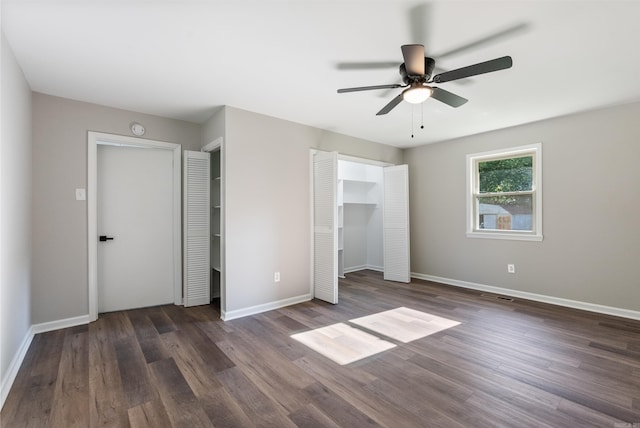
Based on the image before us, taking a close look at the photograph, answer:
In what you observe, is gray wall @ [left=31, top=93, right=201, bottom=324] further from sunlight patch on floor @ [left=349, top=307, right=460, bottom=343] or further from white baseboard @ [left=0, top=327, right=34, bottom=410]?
sunlight patch on floor @ [left=349, top=307, right=460, bottom=343]

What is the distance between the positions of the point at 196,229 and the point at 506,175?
4661mm

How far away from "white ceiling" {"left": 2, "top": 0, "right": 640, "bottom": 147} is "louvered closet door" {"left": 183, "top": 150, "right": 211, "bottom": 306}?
78 centimetres

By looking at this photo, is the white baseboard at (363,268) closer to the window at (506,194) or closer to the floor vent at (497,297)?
the window at (506,194)

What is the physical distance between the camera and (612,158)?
352 cm

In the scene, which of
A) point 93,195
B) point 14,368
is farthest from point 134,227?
point 14,368

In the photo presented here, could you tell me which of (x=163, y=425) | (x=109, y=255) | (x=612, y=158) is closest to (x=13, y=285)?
(x=109, y=255)

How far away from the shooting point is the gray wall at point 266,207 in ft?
11.3

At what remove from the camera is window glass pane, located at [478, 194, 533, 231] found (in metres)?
4.28

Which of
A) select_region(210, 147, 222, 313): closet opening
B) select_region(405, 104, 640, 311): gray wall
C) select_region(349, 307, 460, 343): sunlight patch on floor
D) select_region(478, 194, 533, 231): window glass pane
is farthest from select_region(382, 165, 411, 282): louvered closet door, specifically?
select_region(210, 147, 222, 313): closet opening

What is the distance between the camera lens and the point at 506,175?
4492mm

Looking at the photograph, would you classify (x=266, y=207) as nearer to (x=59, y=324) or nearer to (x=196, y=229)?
(x=196, y=229)

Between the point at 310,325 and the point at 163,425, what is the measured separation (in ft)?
5.62

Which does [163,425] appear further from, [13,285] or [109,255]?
[109,255]

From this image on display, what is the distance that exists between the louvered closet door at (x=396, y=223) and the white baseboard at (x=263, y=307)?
1.88 metres
